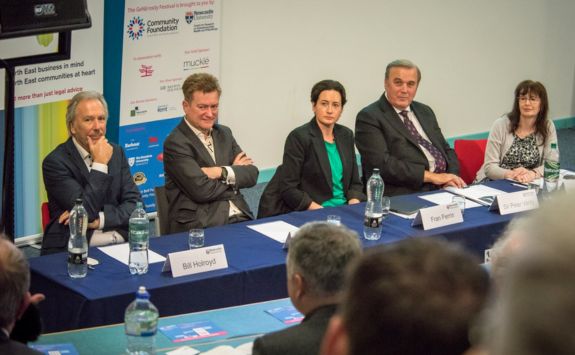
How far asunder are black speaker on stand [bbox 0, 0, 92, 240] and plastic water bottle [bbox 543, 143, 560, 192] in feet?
9.31

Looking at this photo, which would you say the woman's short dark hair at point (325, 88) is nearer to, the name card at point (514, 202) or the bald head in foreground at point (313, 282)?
the name card at point (514, 202)

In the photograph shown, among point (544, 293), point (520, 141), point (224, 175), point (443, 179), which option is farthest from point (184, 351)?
point (520, 141)

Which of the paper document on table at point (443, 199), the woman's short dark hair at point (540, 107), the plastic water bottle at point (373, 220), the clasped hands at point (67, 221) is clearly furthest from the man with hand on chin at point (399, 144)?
the clasped hands at point (67, 221)

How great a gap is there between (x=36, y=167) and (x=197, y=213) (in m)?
1.75

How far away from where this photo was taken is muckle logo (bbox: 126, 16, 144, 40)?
649 centimetres

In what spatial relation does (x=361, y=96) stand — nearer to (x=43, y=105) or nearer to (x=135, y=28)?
(x=135, y=28)

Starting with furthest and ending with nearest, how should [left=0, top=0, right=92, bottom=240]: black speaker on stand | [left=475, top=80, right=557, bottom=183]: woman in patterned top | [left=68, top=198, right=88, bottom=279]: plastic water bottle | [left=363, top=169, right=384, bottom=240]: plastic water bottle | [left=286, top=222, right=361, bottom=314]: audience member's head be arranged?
[left=475, top=80, right=557, bottom=183]: woman in patterned top → [left=363, top=169, right=384, bottom=240]: plastic water bottle → [left=0, top=0, right=92, bottom=240]: black speaker on stand → [left=68, top=198, right=88, bottom=279]: plastic water bottle → [left=286, top=222, right=361, bottom=314]: audience member's head

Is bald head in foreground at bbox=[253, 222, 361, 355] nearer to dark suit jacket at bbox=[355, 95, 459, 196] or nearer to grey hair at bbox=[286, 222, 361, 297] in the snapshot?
grey hair at bbox=[286, 222, 361, 297]

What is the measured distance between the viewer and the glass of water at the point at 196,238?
427cm

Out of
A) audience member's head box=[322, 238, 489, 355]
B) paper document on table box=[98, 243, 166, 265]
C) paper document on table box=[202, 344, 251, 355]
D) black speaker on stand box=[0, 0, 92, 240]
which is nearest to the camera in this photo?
audience member's head box=[322, 238, 489, 355]

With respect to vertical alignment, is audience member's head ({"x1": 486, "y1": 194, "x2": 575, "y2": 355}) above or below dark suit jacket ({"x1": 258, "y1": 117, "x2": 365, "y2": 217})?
above

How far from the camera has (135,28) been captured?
653cm

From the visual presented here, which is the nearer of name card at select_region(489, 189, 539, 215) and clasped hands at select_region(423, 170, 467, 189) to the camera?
name card at select_region(489, 189, 539, 215)

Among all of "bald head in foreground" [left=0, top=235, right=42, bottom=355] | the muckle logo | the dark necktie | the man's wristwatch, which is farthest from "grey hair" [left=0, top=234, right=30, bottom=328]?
the muckle logo
